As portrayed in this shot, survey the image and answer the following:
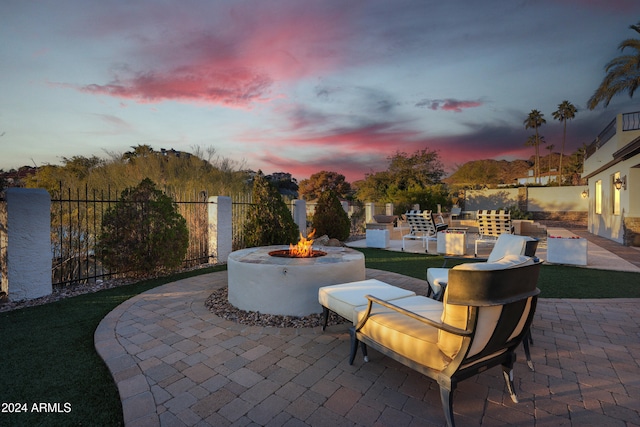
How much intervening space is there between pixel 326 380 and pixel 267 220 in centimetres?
494

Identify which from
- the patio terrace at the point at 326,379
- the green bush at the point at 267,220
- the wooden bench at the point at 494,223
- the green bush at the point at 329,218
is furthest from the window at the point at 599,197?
the green bush at the point at 267,220

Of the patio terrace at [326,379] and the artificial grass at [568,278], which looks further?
the artificial grass at [568,278]

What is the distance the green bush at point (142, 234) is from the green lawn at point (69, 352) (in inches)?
18.0

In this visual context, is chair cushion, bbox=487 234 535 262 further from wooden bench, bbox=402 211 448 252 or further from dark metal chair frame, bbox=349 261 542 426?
wooden bench, bbox=402 211 448 252

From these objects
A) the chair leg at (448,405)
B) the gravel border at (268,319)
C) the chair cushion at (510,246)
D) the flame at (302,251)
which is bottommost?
the gravel border at (268,319)

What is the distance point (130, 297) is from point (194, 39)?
6.33m

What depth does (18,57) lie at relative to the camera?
6.09 m

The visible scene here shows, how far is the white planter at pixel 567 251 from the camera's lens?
687 cm

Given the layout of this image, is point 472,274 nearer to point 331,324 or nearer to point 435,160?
point 331,324

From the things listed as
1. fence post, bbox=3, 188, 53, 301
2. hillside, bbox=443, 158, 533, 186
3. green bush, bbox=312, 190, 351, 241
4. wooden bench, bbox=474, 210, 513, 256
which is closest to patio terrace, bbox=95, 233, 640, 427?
fence post, bbox=3, 188, 53, 301

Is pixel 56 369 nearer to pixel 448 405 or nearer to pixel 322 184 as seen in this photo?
pixel 448 405

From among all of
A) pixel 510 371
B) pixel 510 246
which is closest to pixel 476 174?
pixel 510 246

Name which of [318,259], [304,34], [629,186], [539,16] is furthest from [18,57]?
[629,186]

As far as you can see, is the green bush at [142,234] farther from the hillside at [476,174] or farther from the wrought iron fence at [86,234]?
the hillside at [476,174]
